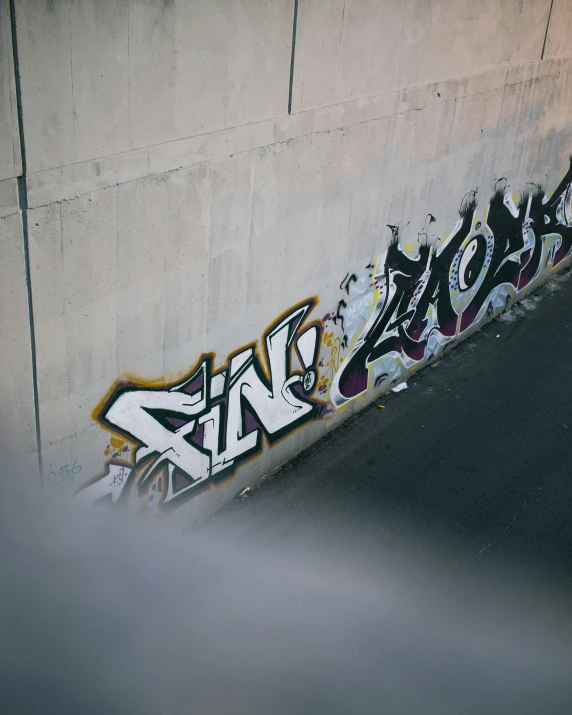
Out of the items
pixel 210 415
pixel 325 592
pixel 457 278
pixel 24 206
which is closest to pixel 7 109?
pixel 24 206

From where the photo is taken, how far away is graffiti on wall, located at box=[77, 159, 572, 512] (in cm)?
863

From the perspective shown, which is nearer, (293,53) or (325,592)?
(293,53)

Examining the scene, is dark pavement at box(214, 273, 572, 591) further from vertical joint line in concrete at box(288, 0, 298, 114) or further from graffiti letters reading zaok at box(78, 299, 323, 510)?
vertical joint line in concrete at box(288, 0, 298, 114)

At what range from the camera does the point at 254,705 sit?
7742mm

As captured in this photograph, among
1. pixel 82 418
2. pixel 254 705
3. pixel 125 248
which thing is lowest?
pixel 254 705

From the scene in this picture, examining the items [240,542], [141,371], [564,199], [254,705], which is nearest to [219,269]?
[141,371]

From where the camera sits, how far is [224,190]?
26.9 ft

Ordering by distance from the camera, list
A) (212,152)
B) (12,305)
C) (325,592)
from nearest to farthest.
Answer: (12,305), (212,152), (325,592)

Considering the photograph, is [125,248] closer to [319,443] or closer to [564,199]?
[319,443]

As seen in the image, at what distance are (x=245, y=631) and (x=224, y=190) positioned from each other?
173 inches

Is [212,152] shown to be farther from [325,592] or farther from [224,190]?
[325,592]

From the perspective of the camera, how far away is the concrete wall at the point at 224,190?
6.79 m

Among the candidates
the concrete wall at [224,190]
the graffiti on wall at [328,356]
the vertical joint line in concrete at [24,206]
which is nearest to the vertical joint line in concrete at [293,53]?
the concrete wall at [224,190]

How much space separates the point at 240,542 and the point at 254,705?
2261mm
